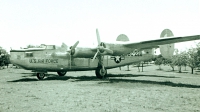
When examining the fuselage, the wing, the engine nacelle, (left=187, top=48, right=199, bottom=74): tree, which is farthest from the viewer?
(left=187, top=48, right=199, bottom=74): tree

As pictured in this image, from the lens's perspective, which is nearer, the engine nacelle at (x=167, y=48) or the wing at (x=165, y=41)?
the wing at (x=165, y=41)

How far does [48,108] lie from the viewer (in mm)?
6273

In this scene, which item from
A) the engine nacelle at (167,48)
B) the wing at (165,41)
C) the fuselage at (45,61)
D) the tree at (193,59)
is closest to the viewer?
the wing at (165,41)

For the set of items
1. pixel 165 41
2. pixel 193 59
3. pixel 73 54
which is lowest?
pixel 193 59

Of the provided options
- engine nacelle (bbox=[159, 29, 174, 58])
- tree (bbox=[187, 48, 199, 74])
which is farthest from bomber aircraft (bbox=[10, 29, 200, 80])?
tree (bbox=[187, 48, 199, 74])

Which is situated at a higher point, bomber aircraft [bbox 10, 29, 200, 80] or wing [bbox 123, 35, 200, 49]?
wing [bbox 123, 35, 200, 49]

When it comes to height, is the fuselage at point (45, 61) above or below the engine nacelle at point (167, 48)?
below

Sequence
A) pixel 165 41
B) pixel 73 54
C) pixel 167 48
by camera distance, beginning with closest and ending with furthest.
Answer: pixel 165 41
pixel 73 54
pixel 167 48

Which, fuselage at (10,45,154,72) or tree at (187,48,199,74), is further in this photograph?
tree at (187,48,199,74)

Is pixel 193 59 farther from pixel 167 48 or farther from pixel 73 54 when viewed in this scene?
pixel 73 54

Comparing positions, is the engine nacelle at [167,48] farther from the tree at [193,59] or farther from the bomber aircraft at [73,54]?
the tree at [193,59]

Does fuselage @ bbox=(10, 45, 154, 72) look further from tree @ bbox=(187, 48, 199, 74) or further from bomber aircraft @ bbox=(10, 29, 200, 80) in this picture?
tree @ bbox=(187, 48, 199, 74)

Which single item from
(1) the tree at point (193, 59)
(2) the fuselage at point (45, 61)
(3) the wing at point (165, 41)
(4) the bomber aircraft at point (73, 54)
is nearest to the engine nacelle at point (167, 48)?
(4) the bomber aircraft at point (73, 54)

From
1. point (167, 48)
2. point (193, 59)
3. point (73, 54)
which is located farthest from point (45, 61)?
point (193, 59)
